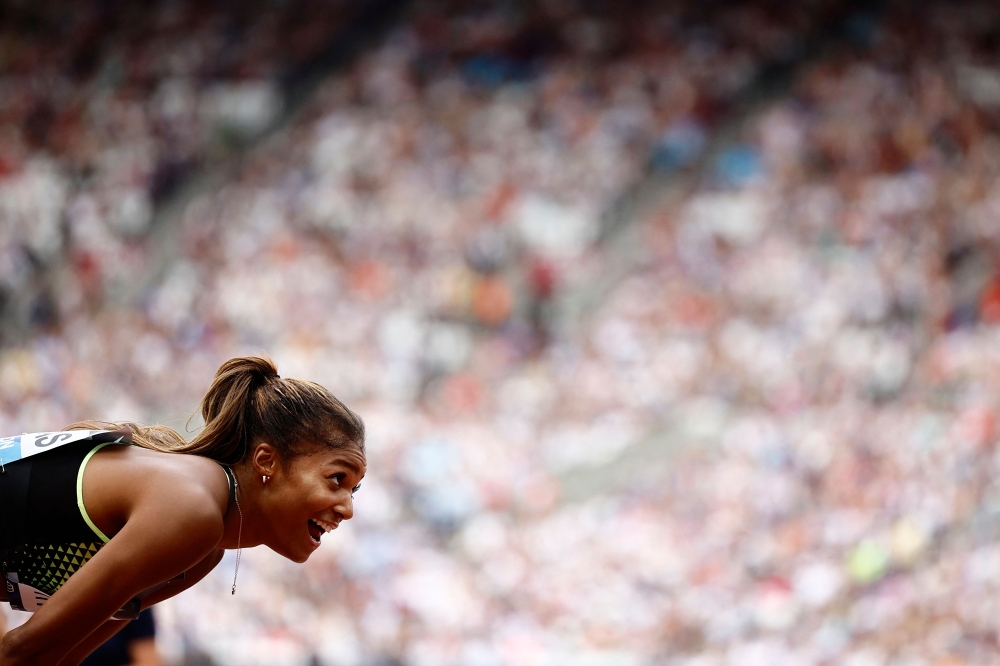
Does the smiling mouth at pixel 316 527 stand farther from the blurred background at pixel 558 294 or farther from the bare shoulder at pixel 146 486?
the blurred background at pixel 558 294

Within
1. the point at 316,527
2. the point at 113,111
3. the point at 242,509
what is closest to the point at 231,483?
the point at 242,509

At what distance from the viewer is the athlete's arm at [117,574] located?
1742 mm

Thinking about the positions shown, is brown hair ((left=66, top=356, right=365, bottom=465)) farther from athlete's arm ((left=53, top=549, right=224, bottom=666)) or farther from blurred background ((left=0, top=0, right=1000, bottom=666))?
blurred background ((left=0, top=0, right=1000, bottom=666))

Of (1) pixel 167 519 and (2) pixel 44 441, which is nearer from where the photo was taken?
(1) pixel 167 519

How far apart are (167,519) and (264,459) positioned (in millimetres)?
252

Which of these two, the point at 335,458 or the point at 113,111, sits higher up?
the point at 113,111

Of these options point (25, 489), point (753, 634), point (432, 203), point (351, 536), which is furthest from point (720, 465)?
point (25, 489)

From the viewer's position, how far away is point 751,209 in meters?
8.43

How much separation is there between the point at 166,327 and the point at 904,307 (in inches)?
206

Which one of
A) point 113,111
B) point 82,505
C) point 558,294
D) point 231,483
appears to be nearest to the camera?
point 82,505

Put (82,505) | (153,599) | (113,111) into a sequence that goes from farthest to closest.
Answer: (113,111) → (153,599) → (82,505)

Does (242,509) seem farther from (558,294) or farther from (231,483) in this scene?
(558,294)

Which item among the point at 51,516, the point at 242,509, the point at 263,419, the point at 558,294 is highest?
the point at 558,294

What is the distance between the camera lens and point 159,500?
5.92 ft
